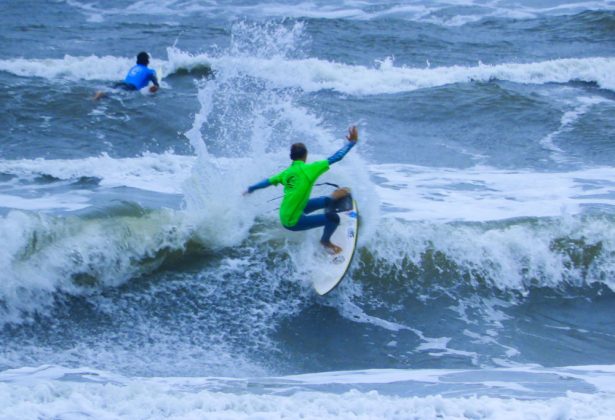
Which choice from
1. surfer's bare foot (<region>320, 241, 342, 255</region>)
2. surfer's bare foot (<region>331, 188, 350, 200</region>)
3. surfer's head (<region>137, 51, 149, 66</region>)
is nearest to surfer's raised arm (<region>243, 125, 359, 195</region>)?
surfer's bare foot (<region>331, 188, 350, 200</region>)

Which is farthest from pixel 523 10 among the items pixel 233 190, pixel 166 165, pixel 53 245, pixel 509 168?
pixel 53 245

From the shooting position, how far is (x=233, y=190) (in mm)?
10734

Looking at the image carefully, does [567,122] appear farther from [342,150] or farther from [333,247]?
[342,150]

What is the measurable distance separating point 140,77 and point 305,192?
9.12 m

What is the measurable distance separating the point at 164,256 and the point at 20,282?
1.63 metres

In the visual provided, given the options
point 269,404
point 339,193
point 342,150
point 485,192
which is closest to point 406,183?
point 485,192

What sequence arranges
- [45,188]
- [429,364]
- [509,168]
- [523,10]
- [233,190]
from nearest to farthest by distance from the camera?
[429,364] → [233,190] → [45,188] → [509,168] → [523,10]

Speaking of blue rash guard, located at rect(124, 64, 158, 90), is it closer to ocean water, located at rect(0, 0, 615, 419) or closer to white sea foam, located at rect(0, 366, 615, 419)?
ocean water, located at rect(0, 0, 615, 419)

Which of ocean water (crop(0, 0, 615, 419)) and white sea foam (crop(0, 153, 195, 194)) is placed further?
white sea foam (crop(0, 153, 195, 194))

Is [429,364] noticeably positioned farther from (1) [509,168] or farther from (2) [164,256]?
(1) [509,168]

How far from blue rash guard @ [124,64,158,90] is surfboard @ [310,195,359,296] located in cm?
874

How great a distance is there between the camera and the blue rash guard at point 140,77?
17422mm

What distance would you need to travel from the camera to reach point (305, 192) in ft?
30.1

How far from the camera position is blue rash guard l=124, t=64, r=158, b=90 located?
57.2 feet
